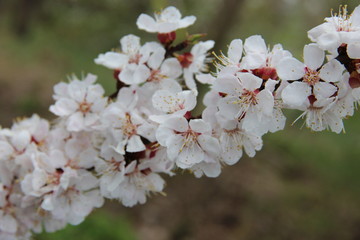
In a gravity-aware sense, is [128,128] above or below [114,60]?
below

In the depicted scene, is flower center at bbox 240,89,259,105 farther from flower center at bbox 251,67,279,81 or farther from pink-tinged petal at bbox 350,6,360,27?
pink-tinged petal at bbox 350,6,360,27

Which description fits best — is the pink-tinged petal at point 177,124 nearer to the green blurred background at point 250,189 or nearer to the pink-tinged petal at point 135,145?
the pink-tinged petal at point 135,145


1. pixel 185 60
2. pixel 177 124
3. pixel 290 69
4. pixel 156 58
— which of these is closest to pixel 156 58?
pixel 156 58

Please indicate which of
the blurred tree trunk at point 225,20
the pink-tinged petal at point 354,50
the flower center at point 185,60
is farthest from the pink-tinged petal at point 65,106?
the blurred tree trunk at point 225,20

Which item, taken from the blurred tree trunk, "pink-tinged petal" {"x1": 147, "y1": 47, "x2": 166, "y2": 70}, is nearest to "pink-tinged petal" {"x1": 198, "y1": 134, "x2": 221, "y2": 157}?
"pink-tinged petal" {"x1": 147, "y1": 47, "x2": 166, "y2": 70}

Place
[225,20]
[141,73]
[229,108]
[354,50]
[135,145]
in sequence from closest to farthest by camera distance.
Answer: [354,50]
[229,108]
[135,145]
[141,73]
[225,20]

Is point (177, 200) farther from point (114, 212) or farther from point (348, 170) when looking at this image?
point (348, 170)

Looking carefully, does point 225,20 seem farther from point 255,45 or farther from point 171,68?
point 255,45
